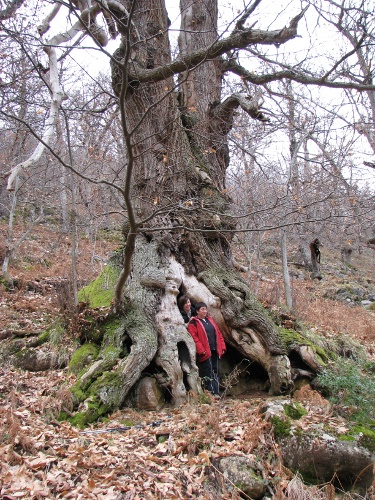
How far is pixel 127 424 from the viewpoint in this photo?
409 cm

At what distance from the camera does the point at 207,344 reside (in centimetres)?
533

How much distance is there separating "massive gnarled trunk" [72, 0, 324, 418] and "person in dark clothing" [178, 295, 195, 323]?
131 mm

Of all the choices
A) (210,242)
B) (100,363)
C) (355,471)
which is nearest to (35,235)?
(210,242)

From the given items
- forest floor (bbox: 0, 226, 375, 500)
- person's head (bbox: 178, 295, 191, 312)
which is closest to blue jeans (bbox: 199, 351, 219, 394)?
forest floor (bbox: 0, 226, 375, 500)

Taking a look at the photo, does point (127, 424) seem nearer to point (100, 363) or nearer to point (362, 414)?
point (100, 363)

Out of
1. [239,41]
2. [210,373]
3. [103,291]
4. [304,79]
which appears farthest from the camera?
[103,291]

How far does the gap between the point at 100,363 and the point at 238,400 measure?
1.99m

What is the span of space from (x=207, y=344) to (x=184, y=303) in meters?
0.72

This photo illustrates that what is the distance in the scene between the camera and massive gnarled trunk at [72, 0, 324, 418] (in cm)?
487

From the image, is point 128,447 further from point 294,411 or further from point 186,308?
point 186,308

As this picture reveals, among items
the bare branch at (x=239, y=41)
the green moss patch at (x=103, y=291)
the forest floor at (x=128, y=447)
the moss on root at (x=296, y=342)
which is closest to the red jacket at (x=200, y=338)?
the forest floor at (x=128, y=447)

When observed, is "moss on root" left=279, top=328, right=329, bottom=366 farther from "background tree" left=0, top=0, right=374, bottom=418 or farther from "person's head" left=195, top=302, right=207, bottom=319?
"person's head" left=195, top=302, right=207, bottom=319

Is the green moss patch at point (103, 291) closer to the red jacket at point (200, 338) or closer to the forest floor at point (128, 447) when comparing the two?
the forest floor at point (128, 447)

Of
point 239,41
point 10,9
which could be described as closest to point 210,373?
point 239,41
